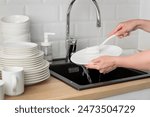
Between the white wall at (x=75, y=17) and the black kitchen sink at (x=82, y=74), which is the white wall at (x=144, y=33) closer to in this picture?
the white wall at (x=75, y=17)

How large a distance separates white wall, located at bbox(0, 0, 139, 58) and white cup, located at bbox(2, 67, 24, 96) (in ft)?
1.64

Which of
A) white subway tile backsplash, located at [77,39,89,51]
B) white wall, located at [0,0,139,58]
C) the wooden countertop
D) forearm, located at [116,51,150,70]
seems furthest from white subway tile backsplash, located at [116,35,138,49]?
forearm, located at [116,51,150,70]

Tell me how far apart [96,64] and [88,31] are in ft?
2.04

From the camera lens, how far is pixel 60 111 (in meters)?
1.11

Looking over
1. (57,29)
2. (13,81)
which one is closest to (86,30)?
(57,29)

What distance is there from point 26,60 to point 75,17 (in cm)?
62

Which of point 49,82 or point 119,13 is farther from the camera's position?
point 119,13

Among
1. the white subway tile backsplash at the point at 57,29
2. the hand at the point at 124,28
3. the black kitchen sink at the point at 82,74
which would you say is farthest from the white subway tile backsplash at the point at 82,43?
the hand at the point at 124,28

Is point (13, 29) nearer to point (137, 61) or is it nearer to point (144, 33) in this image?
point (137, 61)

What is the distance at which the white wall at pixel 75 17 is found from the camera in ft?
5.17

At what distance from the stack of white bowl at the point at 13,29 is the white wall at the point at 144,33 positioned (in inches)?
32.5

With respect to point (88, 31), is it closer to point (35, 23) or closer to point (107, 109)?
point (35, 23)

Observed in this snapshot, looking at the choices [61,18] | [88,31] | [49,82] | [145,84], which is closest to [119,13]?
[88,31]

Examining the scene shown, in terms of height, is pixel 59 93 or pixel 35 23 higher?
pixel 35 23
